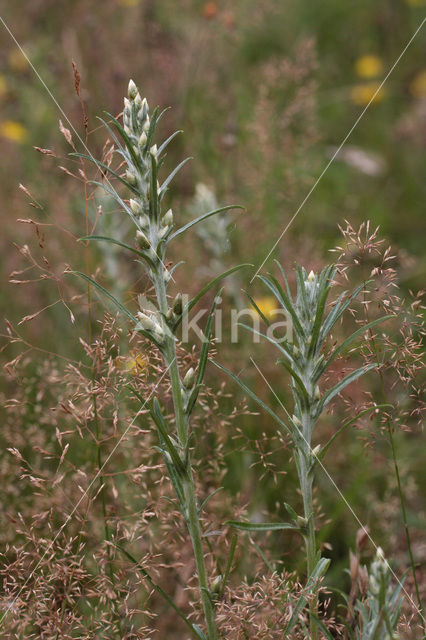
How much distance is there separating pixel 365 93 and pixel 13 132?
2610 millimetres

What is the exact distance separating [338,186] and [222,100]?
3.15 ft

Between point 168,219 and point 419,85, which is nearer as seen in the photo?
point 168,219

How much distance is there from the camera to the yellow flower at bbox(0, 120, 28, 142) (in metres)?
4.47

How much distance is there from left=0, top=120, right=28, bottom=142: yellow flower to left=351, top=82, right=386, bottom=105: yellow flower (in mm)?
2472

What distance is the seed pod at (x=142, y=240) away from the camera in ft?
4.42

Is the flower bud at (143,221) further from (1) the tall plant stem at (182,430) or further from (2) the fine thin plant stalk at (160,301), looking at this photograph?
(1) the tall plant stem at (182,430)

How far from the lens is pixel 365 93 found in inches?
190

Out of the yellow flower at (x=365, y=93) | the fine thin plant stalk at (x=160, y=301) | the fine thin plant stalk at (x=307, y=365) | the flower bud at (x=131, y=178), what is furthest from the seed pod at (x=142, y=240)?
the yellow flower at (x=365, y=93)

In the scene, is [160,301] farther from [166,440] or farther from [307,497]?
[307,497]

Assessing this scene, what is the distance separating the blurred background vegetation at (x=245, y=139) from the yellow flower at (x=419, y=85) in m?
0.03

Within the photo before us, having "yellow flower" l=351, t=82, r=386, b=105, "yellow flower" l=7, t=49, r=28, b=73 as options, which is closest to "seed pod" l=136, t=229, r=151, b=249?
"yellow flower" l=351, t=82, r=386, b=105

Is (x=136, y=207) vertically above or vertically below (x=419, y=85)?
below

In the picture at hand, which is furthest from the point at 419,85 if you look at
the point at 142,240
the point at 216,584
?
the point at 216,584

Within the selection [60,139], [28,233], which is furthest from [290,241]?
[60,139]
